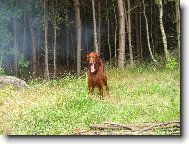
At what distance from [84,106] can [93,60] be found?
1.55 meters

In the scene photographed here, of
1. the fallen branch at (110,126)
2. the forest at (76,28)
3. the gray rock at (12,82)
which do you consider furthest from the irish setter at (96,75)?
the forest at (76,28)

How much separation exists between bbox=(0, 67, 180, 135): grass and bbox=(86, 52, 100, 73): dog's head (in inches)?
21.6

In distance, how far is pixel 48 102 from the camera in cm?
905

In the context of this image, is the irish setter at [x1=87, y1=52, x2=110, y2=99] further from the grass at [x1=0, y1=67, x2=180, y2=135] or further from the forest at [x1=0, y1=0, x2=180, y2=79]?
the forest at [x1=0, y1=0, x2=180, y2=79]

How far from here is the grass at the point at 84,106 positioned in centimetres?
791

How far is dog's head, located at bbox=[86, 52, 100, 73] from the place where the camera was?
998 cm

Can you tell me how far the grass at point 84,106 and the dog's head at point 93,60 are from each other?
55cm

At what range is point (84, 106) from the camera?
8797 millimetres

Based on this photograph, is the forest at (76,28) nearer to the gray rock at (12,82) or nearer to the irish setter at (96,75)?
the gray rock at (12,82)

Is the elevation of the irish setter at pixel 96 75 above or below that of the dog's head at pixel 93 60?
below

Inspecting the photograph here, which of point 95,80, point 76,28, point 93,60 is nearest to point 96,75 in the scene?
point 95,80

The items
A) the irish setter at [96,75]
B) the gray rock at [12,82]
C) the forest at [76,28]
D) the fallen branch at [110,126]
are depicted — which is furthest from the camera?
the forest at [76,28]

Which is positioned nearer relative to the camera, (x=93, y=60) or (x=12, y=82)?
(x=93, y=60)

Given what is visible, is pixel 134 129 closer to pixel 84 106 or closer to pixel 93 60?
pixel 84 106
